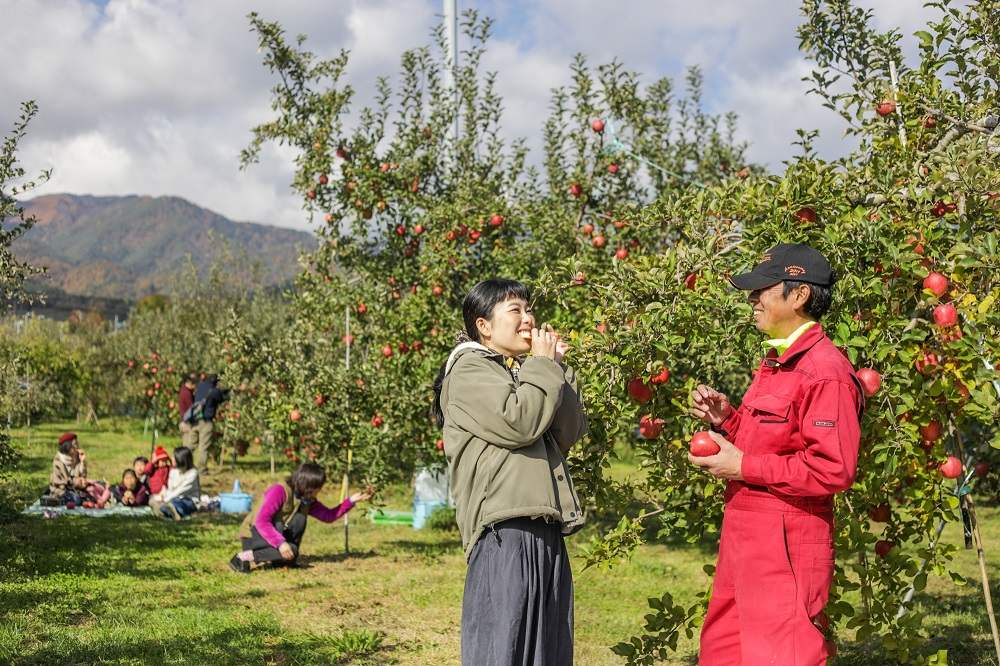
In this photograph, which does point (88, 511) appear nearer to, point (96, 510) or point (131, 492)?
point (96, 510)

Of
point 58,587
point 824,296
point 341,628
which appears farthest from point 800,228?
point 58,587

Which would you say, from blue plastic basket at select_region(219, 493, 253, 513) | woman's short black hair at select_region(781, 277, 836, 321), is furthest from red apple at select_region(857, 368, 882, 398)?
blue plastic basket at select_region(219, 493, 253, 513)

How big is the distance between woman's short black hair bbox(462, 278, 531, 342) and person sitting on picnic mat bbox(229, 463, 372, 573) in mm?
4145

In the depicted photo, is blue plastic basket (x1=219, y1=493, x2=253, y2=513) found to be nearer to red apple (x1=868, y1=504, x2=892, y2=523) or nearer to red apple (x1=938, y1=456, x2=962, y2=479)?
red apple (x1=868, y1=504, x2=892, y2=523)

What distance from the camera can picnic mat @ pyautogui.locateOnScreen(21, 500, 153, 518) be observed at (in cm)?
852

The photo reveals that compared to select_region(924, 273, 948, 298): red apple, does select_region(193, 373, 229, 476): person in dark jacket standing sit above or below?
below

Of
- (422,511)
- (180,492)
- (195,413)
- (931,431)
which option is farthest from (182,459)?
(931,431)

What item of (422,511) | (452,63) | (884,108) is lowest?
(422,511)

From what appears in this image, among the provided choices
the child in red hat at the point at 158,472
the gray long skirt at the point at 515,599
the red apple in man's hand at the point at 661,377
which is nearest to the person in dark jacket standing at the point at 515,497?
the gray long skirt at the point at 515,599

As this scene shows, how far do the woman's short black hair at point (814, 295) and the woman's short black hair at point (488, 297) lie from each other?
0.79 m

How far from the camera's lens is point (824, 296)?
258cm

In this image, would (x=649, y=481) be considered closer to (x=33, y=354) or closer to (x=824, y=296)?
(x=824, y=296)

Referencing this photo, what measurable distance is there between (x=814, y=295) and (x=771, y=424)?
0.40 metres

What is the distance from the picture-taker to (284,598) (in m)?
5.96
